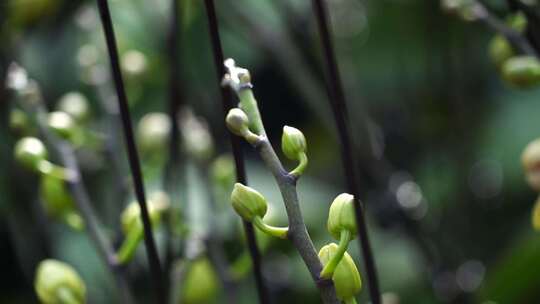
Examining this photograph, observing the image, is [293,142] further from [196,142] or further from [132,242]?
[196,142]

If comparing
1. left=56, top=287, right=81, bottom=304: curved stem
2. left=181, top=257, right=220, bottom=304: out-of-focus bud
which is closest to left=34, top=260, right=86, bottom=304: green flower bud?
left=56, top=287, right=81, bottom=304: curved stem

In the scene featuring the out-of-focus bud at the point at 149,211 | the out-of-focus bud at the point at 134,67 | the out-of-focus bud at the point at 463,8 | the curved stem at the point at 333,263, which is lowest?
the curved stem at the point at 333,263

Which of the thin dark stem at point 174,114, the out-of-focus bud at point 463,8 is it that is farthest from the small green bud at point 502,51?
the thin dark stem at point 174,114

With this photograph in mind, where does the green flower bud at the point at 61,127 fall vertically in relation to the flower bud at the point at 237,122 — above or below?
above

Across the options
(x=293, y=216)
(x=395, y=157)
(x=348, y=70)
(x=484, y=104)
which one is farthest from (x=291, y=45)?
(x=293, y=216)

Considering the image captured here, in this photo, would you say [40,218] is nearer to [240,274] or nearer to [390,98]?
[240,274]

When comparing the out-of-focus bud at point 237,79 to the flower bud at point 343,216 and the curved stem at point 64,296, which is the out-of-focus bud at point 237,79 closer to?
the flower bud at point 343,216
